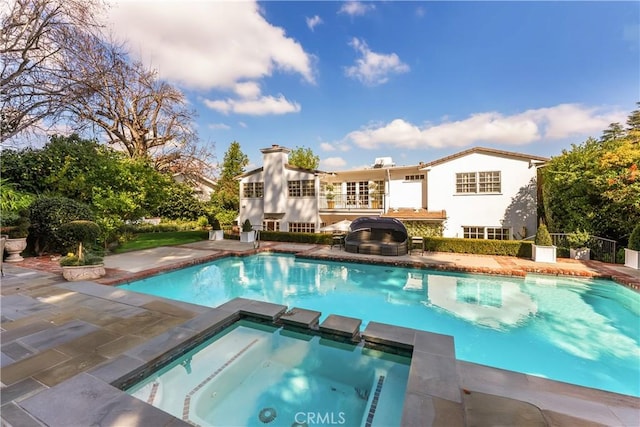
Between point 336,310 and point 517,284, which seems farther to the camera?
point 517,284

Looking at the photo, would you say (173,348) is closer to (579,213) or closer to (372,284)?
(372,284)

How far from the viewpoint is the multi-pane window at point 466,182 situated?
15159 mm

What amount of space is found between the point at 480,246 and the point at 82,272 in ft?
52.2

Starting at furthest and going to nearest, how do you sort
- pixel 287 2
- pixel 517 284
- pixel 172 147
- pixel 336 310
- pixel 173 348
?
pixel 172 147 → pixel 287 2 → pixel 517 284 → pixel 336 310 → pixel 173 348

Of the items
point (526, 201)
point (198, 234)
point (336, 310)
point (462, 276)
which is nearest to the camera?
point (336, 310)

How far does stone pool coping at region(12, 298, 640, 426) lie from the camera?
266 cm

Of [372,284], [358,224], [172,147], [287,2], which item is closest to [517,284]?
[372,284]

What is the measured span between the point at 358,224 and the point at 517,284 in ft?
26.4

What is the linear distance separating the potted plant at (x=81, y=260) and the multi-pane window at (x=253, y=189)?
11635mm

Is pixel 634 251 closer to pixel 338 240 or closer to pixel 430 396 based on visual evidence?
pixel 338 240

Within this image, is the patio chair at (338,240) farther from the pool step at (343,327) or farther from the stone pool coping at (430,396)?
the stone pool coping at (430,396)

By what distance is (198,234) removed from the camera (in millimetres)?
19891

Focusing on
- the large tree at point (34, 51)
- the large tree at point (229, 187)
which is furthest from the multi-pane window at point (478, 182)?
the large tree at point (34, 51)

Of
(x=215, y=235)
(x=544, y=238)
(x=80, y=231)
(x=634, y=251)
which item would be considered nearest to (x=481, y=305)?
(x=544, y=238)
